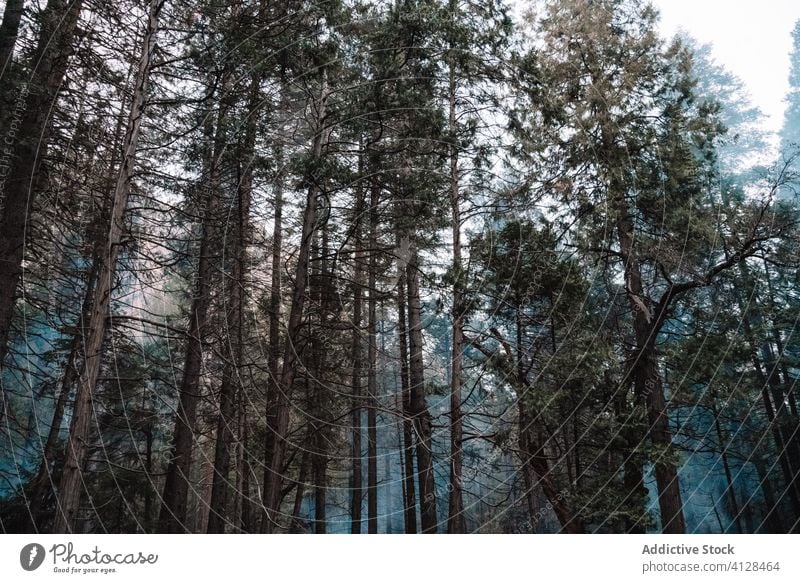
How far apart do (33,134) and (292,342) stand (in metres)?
3.52

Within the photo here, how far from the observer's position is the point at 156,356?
8.58 metres

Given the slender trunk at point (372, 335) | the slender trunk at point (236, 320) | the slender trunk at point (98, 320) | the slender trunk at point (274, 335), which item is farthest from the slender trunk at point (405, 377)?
the slender trunk at point (98, 320)

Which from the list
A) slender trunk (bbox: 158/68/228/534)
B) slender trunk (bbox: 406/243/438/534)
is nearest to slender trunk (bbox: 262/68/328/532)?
slender trunk (bbox: 158/68/228/534)

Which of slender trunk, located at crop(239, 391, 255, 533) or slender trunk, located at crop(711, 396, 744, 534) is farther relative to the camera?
slender trunk, located at crop(711, 396, 744, 534)

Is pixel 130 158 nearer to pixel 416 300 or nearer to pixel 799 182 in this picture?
pixel 416 300

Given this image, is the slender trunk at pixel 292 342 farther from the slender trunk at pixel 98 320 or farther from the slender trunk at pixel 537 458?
the slender trunk at pixel 537 458

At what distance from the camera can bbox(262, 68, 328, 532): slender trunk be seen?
5918 mm

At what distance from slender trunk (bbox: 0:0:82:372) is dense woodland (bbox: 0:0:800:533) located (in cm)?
3

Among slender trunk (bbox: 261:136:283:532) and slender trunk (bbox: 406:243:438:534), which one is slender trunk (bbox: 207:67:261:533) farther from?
slender trunk (bbox: 406:243:438:534)

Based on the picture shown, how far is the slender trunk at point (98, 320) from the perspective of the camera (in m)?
4.48

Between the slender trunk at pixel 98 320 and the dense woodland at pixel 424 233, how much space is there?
36 millimetres
